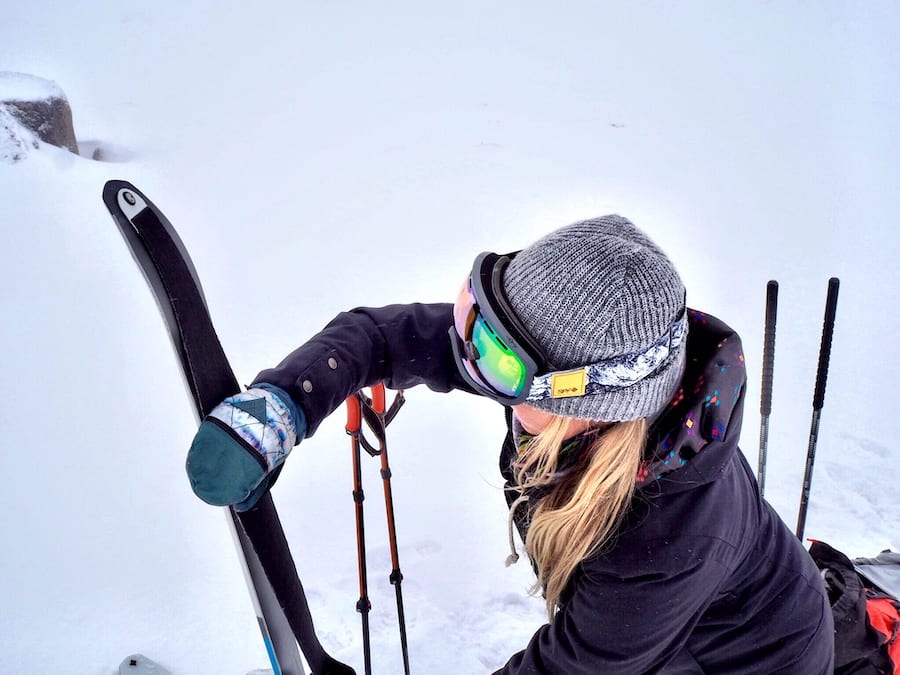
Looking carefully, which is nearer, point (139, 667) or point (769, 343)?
point (139, 667)

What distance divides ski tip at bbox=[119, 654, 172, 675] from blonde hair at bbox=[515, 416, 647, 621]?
5.90ft

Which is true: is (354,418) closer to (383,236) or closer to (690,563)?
(690,563)

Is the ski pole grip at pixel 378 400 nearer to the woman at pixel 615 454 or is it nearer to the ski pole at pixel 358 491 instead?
the ski pole at pixel 358 491

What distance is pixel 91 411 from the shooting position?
11.6ft

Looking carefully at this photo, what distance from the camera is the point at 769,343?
2.56 metres

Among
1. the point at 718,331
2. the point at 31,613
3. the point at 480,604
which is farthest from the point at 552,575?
the point at 31,613

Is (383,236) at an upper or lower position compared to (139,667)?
upper

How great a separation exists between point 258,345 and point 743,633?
3645mm

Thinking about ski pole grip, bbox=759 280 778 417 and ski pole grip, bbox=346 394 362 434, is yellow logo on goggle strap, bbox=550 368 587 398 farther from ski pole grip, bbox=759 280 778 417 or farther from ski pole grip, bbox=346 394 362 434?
ski pole grip, bbox=759 280 778 417

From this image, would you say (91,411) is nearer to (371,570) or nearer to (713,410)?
(371,570)

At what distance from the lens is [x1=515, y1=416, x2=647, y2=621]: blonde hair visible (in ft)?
3.97

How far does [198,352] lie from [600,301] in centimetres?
89

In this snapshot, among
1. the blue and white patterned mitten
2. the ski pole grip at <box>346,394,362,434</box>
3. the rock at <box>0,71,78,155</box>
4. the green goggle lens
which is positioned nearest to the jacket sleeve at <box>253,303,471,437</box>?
the blue and white patterned mitten

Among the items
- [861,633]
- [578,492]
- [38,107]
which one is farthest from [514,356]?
[38,107]
